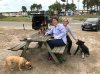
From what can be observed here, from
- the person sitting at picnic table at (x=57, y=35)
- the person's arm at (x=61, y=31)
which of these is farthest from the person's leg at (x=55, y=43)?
the person's arm at (x=61, y=31)

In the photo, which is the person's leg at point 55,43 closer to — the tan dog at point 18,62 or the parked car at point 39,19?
the tan dog at point 18,62

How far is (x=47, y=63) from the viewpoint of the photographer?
9.72m

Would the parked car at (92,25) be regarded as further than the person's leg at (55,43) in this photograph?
Yes

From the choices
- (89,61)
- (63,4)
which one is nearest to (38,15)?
(89,61)

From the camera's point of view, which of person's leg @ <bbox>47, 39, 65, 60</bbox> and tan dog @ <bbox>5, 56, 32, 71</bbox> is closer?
tan dog @ <bbox>5, 56, 32, 71</bbox>

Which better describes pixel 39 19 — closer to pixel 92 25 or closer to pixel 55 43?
pixel 92 25

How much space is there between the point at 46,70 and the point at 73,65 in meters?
1.08

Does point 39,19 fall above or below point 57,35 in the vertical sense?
above

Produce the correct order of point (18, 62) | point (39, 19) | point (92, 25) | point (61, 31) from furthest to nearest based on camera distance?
point (92, 25)
point (39, 19)
point (61, 31)
point (18, 62)

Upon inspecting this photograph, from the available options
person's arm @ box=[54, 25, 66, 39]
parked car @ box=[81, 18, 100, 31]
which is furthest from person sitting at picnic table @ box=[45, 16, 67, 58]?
parked car @ box=[81, 18, 100, 31]

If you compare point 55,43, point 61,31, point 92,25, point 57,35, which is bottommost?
point 92,25

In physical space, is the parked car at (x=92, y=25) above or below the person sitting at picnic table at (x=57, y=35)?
below

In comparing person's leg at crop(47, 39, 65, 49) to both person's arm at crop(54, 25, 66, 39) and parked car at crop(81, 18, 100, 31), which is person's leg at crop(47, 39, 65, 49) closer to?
person's arm at crop(54, 25, 66, 39)

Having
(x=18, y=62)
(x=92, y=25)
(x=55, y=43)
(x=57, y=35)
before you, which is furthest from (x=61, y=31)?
(x=92, y=25)
